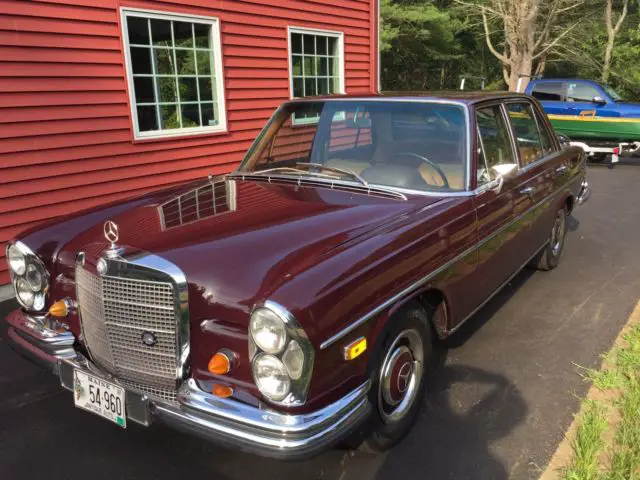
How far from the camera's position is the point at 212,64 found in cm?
704

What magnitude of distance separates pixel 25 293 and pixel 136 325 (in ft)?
3.10

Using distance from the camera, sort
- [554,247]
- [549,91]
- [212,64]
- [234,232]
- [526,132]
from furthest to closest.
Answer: [549,91] → [212,64] → [554,247] → [526,132] → [234,232]

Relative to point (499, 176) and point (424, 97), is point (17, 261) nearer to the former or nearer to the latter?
point (424, 97)

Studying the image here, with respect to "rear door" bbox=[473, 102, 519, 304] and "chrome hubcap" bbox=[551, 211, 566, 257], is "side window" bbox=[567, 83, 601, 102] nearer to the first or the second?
"chrome hubcap" bbox=[551, 211, 566, 257]

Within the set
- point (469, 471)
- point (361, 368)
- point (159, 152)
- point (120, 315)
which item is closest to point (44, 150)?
point (159, 152)

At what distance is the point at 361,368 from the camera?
7.36ft

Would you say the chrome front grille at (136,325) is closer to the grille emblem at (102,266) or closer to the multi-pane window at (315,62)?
the grille emblem at (102,266)

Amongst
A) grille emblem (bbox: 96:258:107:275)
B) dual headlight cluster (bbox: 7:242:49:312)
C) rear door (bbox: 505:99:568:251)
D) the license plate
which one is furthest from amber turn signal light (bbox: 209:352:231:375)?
rear door (bbox: 505:99:568:251)

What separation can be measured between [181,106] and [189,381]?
5.34 metres

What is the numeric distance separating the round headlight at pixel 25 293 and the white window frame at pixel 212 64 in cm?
360

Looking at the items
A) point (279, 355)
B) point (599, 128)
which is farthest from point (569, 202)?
point (599, 128)

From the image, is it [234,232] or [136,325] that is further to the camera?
[234,232]

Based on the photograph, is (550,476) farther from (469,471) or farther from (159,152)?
(159,152)

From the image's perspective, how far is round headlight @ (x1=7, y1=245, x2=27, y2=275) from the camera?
2773 millimetres
